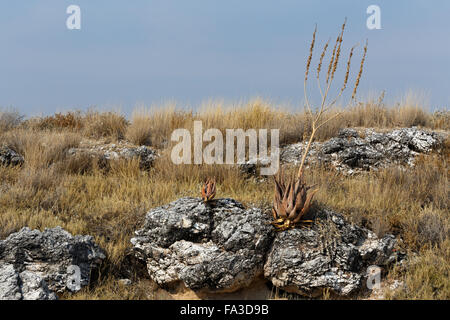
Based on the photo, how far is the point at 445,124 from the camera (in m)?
12.1

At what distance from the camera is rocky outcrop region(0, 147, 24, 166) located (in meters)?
9.57

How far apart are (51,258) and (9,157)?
185 inches

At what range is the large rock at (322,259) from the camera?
5.65m

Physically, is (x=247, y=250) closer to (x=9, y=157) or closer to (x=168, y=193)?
(x=168, y=193)

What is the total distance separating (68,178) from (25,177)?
2.56 feet

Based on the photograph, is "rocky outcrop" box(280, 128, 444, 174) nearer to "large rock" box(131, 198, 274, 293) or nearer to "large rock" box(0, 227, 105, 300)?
"large rock" box(131, 198, 274, 293)

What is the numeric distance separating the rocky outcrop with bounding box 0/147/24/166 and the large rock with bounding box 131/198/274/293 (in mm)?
4844

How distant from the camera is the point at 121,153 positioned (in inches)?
408

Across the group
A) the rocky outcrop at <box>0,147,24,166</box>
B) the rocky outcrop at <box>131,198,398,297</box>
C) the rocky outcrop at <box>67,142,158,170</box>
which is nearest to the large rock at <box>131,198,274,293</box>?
the rocky outcrop at <box>131,198,398,297</box>

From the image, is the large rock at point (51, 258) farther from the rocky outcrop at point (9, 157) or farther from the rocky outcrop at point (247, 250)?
the rocky outcrop at point (9, 157)

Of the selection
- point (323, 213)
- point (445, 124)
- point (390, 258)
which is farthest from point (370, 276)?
point (445, 124)

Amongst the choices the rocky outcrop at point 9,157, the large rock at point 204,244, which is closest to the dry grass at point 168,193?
the rocky outcrop at point 9,157

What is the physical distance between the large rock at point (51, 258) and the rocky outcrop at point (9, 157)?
13.3 ft

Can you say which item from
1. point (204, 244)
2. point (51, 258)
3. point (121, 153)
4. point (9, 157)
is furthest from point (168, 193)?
point (9, 157)
